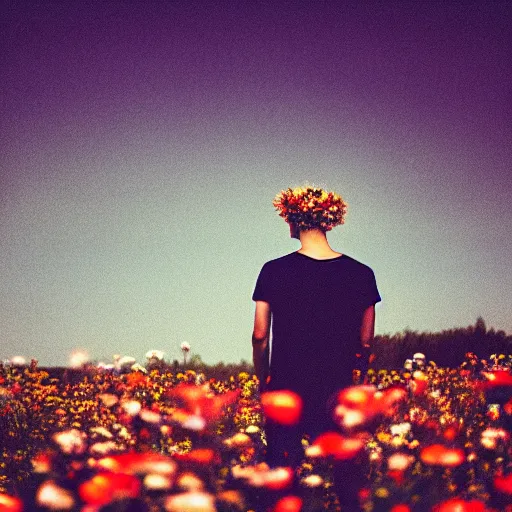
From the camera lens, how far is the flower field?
3361mm

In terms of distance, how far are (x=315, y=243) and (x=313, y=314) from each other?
46 cm

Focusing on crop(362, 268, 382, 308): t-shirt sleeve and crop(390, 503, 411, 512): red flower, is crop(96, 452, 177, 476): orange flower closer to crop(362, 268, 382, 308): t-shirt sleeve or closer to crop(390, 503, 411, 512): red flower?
crop(390, 503, 411, 512): red flower

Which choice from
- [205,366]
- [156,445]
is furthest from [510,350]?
[156,445]

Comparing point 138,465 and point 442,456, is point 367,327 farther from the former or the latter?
point 138,465

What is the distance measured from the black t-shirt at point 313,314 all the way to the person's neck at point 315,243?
6 centimetres

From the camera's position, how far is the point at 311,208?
382 cm

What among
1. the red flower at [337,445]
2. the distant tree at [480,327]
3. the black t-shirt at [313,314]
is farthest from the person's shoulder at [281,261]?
the distant tree at [480,327]

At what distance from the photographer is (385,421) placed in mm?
5742

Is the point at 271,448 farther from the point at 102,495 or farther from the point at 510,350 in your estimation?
the point at 510,350

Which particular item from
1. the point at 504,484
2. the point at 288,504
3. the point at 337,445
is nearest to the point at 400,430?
the point at 504,484

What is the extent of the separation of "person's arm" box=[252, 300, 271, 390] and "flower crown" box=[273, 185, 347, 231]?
22.3 inches

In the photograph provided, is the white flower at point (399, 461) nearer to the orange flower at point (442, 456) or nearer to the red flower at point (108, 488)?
the orange flower at point (442, 456)

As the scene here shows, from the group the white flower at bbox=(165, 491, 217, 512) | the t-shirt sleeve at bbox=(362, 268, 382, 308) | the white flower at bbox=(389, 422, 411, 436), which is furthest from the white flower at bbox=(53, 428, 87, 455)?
the white flower at bbox=(389, 422, 411, 436)

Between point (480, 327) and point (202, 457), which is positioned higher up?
point (480, 327)
